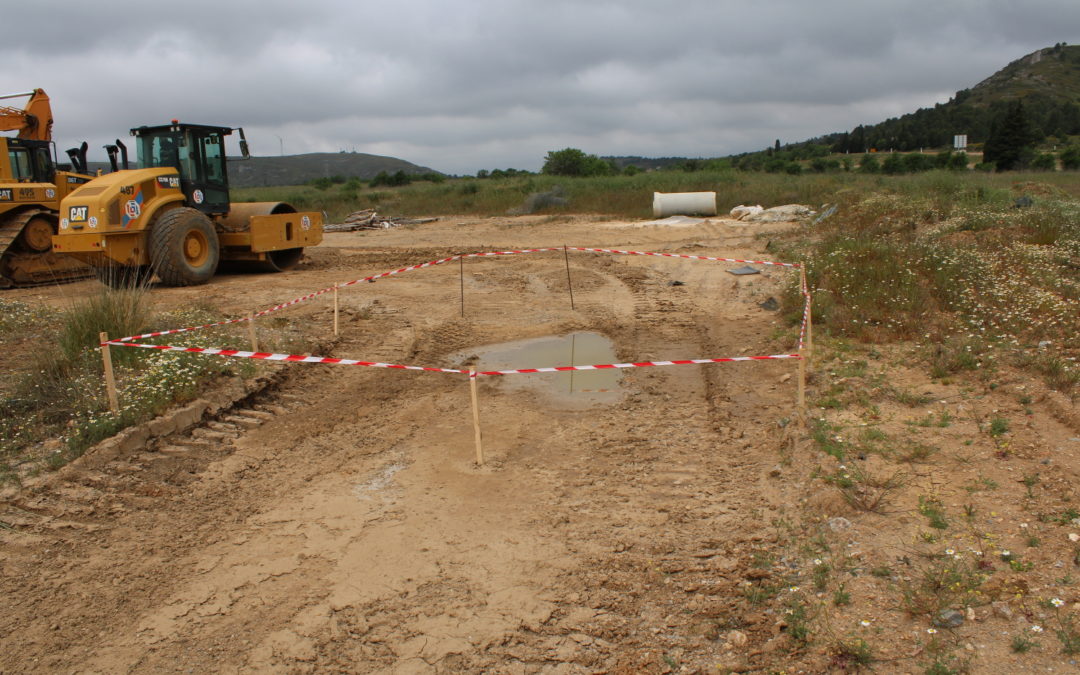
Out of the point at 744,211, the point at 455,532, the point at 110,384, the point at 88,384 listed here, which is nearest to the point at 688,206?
the point at 744,211

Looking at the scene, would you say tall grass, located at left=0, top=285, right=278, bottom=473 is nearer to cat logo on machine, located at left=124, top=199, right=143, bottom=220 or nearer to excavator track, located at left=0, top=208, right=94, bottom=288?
cat logo on machine, located at left=124, top=199, right=143, bottom=220

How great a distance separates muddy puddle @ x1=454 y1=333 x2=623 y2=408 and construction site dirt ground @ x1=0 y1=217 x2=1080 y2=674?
0.45 ft

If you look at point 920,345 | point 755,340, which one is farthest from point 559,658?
point 755,340

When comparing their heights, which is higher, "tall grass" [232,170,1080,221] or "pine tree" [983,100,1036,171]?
"pine tree" [983,100,1036,171]

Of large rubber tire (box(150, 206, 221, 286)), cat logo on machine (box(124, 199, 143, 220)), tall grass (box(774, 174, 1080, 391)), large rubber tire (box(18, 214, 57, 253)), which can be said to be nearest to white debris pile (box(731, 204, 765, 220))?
tall grass (box(774, 174, 1080, 391))

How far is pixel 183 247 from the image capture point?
543 inches

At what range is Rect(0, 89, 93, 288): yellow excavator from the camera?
14.6 meters

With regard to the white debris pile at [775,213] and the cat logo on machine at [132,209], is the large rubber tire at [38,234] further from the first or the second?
the white debris pile at [775,213]

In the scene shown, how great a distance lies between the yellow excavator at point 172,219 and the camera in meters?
12.8

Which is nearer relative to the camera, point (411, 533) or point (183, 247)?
point (411, 533)

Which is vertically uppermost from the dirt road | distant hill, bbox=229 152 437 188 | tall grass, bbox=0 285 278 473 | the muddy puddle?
distant hill, bbox=229 152 437 188

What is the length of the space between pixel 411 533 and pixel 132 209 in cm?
1085

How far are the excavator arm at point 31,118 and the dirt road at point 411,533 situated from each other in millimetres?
12921

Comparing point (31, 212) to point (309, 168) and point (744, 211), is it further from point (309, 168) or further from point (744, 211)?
point (309, 168)
